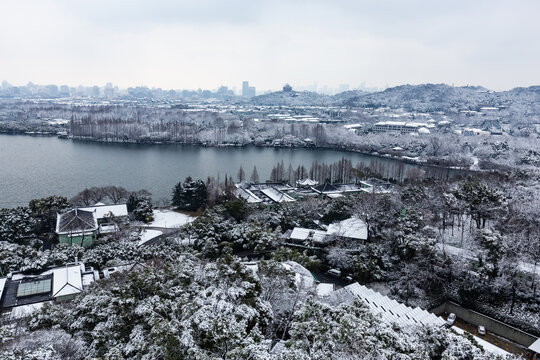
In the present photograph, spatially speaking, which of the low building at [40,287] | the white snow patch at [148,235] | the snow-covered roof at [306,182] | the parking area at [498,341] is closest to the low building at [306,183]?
the snow-covered roof at [306,182]

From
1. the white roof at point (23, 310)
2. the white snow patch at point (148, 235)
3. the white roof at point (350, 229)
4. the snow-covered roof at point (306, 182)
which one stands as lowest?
the white snow patch at point (148, 235)

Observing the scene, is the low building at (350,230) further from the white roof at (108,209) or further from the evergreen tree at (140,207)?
the white roof at (108,209)

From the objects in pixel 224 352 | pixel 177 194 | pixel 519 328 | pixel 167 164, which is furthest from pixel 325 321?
pixel 167 164

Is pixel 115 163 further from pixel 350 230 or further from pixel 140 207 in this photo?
pixel 350 230

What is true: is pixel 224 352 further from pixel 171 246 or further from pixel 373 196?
pixel 373 196

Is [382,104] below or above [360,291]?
above

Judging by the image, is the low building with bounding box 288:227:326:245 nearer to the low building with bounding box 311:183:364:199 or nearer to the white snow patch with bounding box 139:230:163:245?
the white snow patch with bounding box 139:230:163:245
